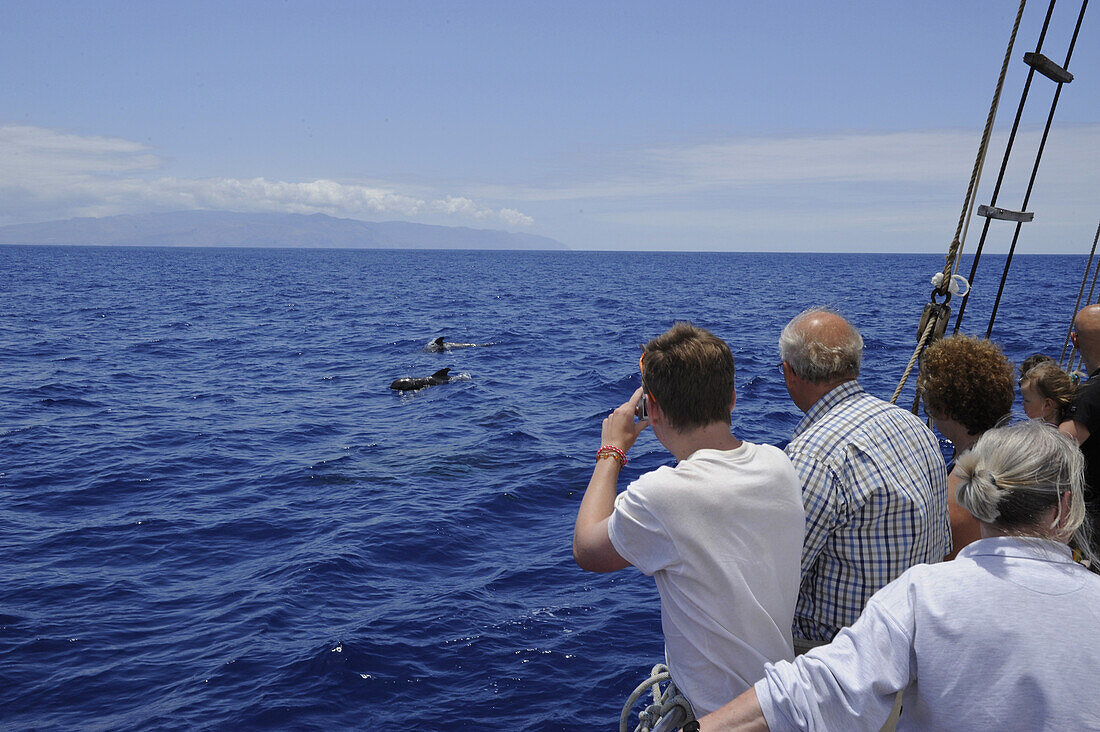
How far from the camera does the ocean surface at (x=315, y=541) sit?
6.93 metres

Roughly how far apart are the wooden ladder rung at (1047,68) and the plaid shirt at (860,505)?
3.60 meters

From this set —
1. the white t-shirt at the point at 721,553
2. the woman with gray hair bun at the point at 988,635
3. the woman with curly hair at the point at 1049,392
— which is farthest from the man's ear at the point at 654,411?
the woman with curly hair at the point at 1049,392

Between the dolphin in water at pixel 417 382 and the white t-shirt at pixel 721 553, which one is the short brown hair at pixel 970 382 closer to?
the white t-shirt at pixel 721 553

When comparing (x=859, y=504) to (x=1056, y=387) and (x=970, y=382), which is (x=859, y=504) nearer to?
(x=970, y=382)

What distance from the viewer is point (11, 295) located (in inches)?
2028

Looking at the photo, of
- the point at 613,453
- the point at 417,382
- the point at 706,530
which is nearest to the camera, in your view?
the point at 706,530

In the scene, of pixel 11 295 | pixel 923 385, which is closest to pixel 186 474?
pixel 923 385

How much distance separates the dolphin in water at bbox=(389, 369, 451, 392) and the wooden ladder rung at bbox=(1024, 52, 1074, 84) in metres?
17.1

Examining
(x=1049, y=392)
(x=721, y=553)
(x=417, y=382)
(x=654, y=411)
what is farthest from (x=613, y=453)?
(x=417, y=382)

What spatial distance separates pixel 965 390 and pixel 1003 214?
2.44 metres

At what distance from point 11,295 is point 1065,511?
60.3 m

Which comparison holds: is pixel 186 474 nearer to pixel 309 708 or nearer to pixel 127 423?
pixel 127 423

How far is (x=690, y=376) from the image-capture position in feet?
8.77

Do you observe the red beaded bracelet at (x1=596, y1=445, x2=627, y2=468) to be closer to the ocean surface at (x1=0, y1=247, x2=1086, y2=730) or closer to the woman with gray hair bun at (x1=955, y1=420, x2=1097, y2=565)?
the woman with gray hair bun at (x1=955, y1=420, x2=1097, y2=565)
